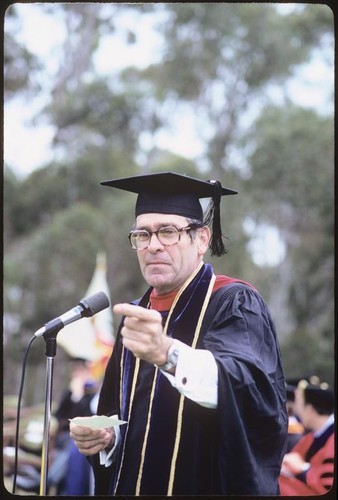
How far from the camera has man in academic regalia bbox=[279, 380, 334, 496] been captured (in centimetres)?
472

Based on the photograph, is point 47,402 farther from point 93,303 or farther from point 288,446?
point 288,446

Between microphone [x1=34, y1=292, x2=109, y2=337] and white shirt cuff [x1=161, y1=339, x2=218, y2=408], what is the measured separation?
23.0 inches

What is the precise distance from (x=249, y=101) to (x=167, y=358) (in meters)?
16.5

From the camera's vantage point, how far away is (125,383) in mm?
2721

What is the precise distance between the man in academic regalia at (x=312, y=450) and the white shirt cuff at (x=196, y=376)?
2.44 metres

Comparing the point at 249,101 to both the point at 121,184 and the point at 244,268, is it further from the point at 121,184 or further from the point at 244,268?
the point at 121,184

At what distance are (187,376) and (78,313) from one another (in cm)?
65

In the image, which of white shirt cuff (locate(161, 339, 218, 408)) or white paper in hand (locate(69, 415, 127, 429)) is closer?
white shirt cuff (locate(161, 339, 218, 408))

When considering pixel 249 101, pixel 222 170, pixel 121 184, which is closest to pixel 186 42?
pixel 249 101

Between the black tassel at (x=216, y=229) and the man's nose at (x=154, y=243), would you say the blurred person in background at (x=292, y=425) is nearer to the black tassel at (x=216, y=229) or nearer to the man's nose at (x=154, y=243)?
the black tassel at (x=216, y=229)

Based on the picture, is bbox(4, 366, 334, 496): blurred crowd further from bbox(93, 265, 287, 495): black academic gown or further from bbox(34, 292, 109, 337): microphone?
bbox(34, 292, 109, 337): microphone

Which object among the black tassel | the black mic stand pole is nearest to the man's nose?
the black tassel

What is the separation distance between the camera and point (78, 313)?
2633 millimetres

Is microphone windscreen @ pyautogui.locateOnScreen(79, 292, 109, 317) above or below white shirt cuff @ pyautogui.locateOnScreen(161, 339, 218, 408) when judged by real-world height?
above
